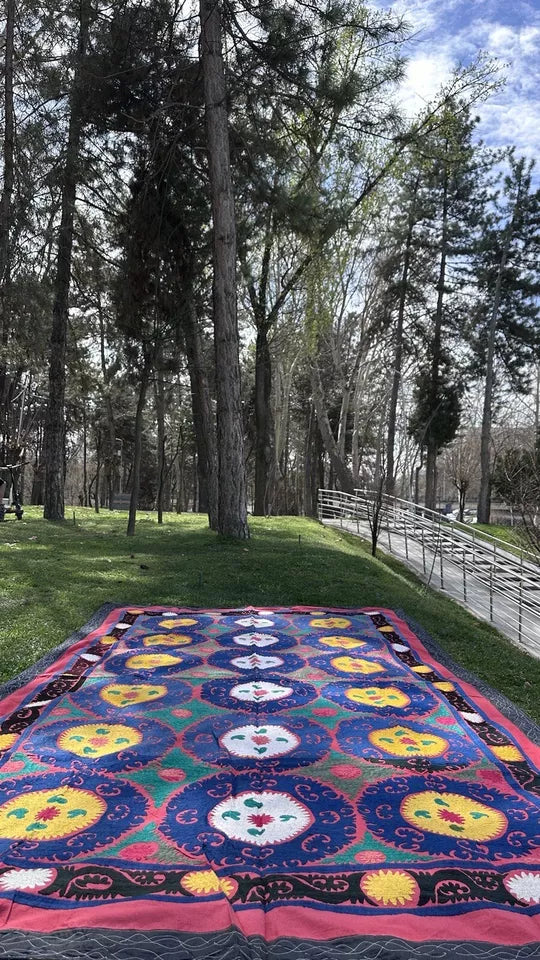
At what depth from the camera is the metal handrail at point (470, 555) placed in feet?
26.1

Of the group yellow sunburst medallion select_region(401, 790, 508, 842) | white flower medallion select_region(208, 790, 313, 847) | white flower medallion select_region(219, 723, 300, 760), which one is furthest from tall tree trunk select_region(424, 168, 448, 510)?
white flower medallion select_region(208, 790, 313, 847)

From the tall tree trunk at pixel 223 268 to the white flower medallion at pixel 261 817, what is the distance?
7.55m

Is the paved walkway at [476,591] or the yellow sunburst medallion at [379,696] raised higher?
the yellow sunburst medallion at [379,696]

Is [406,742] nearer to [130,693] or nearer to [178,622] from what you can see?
[130,693]

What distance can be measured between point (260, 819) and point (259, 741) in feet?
2.24

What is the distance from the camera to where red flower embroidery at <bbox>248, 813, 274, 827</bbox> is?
2.45 m

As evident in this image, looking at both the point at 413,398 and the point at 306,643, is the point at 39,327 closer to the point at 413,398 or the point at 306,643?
the point at 306,643

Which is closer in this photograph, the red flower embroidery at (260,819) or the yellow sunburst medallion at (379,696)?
the red flower embroidery at (260,819)

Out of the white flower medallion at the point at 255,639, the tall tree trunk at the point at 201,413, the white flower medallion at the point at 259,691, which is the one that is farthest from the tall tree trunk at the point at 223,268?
the white flower medallion at the point at 259,691

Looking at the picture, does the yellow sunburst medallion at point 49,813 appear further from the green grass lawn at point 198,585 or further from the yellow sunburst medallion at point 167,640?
the yellow sunburst medallion at point 167,640

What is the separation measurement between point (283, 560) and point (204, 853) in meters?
6.38

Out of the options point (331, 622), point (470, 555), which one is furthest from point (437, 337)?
point (331, 622)

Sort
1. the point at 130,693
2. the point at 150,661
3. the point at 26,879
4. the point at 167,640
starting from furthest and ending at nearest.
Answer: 1. the point at 167,640
2. the point at 150,661
3. the point at 130,693
4. the point at 26,879

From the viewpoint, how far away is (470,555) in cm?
1284
